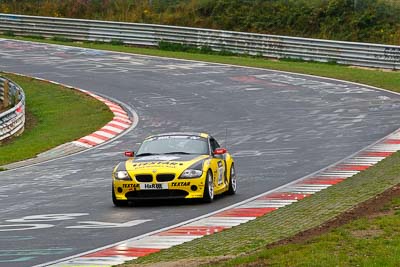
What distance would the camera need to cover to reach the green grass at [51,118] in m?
28.2

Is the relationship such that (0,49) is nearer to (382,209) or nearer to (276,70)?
(276,70)

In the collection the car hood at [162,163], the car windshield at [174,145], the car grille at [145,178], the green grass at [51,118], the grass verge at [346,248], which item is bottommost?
the green grass at [51,118]

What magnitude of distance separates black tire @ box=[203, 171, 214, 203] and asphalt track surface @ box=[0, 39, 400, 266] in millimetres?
197

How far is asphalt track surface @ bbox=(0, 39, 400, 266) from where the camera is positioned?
15.7m

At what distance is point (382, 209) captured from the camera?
1491 cm

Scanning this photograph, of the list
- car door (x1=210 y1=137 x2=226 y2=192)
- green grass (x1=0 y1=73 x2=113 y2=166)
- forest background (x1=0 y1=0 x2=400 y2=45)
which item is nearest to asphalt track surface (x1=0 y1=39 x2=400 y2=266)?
car door (x1=210 y1=137 x2=226 y2=192)

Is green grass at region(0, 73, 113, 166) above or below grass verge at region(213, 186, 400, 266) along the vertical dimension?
below

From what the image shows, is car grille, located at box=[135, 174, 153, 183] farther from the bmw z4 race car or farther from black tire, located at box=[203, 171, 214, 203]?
black tire, located at box=[203, 171, 214, 203]

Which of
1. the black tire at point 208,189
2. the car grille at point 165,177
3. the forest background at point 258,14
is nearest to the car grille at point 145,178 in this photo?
the car grille at point 165,177

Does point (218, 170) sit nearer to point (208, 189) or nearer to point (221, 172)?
point (221, 172)

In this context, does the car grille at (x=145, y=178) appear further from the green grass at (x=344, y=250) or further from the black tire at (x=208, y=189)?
the green grass at (x=344, y=250)

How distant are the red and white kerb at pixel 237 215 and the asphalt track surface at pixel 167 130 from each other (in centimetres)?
40

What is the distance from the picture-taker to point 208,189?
18.0m

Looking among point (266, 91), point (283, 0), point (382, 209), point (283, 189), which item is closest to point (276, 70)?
point (266, 91)
